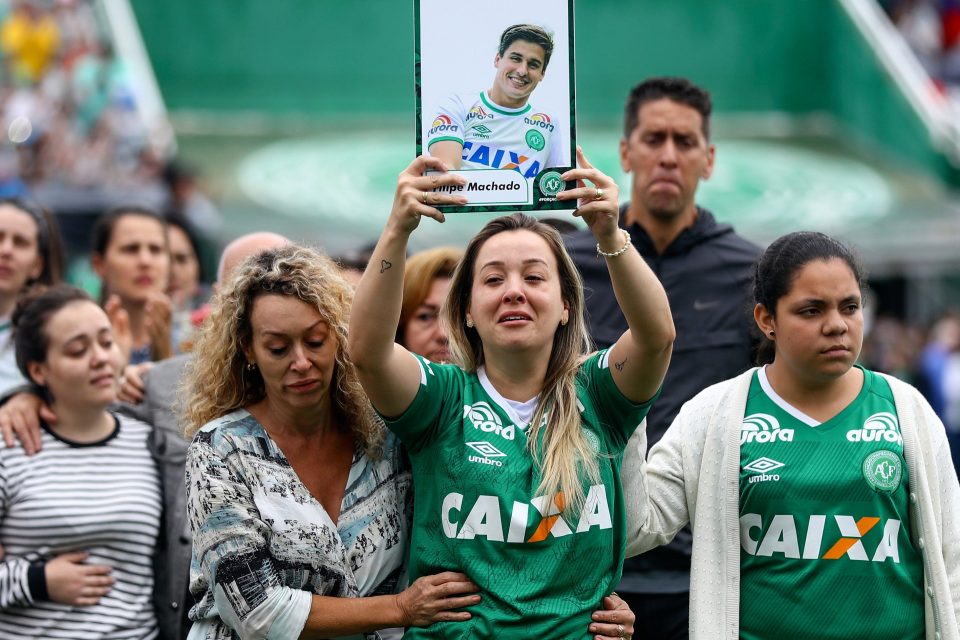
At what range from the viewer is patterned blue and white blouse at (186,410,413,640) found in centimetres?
320

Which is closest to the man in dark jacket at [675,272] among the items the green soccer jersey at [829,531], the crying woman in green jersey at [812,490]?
the crying woman in green jersey at [812,490]

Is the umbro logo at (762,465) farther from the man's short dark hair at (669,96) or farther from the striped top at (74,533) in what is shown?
the striped top at (74,533)

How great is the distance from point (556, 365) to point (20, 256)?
2852 millimetres

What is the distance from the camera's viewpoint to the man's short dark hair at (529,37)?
10.3ft

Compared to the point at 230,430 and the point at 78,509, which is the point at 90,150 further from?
the point at 230,430

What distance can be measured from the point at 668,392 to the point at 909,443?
1.10m

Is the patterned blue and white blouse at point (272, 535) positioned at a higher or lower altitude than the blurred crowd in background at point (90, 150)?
lower

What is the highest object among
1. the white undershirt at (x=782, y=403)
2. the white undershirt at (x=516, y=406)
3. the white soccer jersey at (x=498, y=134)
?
the white soccer jersey at (x=498, y=134)

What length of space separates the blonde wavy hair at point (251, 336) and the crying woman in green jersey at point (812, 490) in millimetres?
768

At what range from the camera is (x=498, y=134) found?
124 inches

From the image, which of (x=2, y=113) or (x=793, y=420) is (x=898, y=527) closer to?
(x=793, y=420)

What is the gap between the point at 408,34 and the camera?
19.2 meters

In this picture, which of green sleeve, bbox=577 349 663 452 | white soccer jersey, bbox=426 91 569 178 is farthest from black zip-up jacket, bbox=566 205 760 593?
white soccer jersey, bbox=426 91 569 178

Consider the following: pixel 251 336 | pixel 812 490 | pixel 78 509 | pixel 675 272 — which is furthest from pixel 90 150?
pixel 812 490
